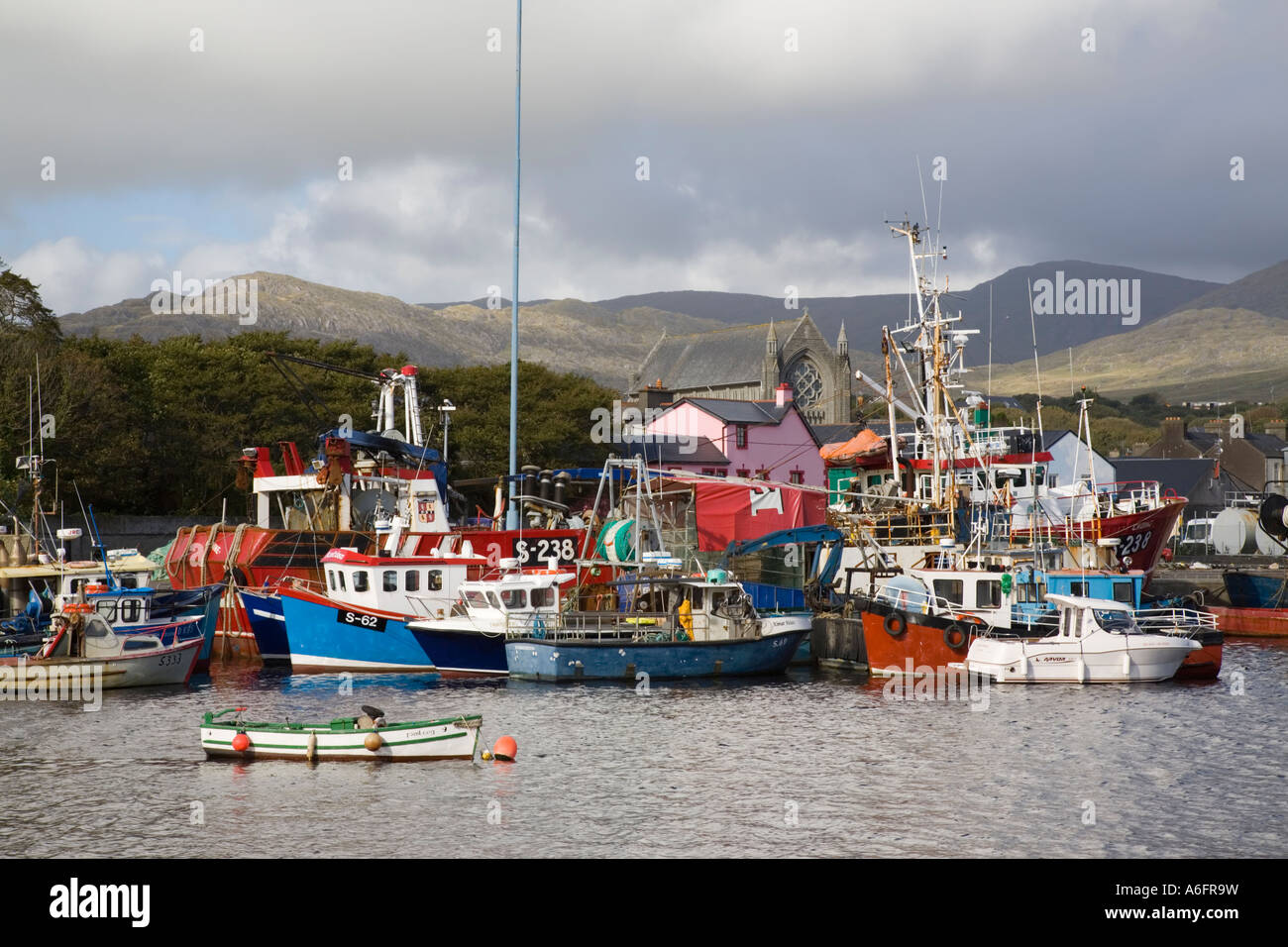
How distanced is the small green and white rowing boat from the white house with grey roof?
340ft

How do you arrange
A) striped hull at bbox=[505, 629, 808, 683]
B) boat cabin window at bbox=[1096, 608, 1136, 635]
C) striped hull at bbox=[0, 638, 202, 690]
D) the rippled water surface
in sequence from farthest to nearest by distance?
1. boat cabin window at bbox=[1096, 608, 1136, 635]
2. striped hull at bbox=[505, 629, 808, 683]
3. striped hull at bbox=[0, 638, 202, 690]
4. the rippled water surface

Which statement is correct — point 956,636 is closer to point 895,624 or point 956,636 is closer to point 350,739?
point 895,624

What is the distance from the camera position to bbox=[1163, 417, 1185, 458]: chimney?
115 metres

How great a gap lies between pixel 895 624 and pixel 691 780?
566 inches

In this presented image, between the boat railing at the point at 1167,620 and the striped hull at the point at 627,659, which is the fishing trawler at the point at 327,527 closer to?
the striped hull at the point at 627,659

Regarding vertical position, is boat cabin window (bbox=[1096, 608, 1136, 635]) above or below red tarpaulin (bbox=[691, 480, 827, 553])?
below

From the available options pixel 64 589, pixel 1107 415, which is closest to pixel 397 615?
pixel 64 589

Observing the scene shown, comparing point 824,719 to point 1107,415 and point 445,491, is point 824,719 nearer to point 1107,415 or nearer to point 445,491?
point 445,491

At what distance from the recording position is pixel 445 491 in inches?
2009

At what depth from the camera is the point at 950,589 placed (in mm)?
40219

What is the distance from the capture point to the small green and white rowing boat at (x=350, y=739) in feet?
84.7

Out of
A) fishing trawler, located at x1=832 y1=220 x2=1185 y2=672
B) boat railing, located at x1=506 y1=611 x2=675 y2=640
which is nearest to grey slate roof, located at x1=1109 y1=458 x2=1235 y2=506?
fishing trawler, located at x1=832 y1=220 x2=1185 y2=672

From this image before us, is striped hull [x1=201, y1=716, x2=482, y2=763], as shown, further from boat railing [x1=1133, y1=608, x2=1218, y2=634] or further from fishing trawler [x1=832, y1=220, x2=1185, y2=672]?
boat railing [x1=1133, y1=608, x2=1218, y2=634]

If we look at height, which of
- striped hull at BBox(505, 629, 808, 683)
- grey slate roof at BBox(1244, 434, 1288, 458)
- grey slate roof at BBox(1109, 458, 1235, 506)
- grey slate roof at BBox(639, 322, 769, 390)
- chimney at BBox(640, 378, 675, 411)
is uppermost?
grey slate roof at BBox(639, 322, 769, 390)
